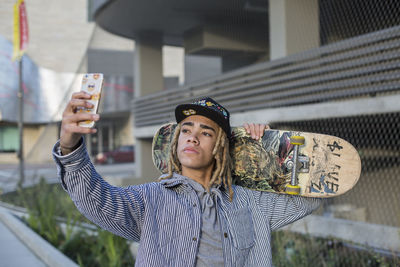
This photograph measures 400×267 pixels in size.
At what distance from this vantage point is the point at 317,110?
252 inches

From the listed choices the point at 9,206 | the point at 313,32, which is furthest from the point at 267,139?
the point at 9,206

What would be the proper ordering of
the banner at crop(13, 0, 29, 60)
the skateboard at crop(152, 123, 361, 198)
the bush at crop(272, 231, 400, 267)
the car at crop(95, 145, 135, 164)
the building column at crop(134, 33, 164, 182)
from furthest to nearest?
the car at crop(95, 145, 135, 164), the building column at crop(134, 33, 164, 182), the banner at crop(13, 0, 29, 60), the bush at crop(272, 231, 400, 267), the skateboard at crop(152, 123, 361, 198)

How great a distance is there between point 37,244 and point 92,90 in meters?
4.62

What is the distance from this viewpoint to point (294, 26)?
7.53 metres

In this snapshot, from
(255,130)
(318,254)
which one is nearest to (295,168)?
(255,130)

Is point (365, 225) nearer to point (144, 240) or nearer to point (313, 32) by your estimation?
point (313, 32)

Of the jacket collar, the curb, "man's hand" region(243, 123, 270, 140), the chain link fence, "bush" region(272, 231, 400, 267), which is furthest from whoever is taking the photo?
the chain link fence

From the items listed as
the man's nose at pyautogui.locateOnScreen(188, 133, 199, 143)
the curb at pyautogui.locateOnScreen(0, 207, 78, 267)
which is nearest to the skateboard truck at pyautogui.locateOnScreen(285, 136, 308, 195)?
the man's nose at pyautogui.locateOnScreen(188, 133, 199, 143)

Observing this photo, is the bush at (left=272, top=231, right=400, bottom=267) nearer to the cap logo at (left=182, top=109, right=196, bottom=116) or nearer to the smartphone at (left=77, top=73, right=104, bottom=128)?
the cap logo at (left=182, top=109, right=196, bottom=116)

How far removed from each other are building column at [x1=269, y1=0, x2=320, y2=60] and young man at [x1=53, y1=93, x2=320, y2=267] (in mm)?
5692

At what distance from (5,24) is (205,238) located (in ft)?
97.3

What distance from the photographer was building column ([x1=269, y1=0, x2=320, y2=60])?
7.42 meters

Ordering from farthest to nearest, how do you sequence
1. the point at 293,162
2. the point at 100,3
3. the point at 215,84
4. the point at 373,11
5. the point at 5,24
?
1. the point at 5,24
2. the point at 100,3
3. the point at 215,84
4. the point at 373,11
5. the point at 293,162

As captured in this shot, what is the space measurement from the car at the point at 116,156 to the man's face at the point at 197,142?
2541 centimetres
